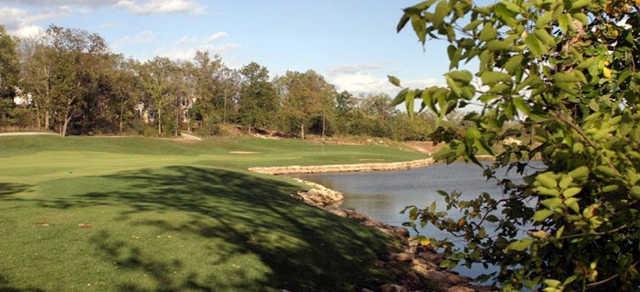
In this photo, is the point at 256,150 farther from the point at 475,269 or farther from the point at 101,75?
the point at 475,269

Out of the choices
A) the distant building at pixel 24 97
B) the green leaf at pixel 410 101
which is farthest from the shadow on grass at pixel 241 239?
the distant building at pixel 24 97

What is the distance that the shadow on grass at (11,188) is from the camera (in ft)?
49.9

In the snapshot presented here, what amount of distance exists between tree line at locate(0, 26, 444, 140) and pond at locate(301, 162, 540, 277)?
442 inches

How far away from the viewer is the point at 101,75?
2876 inches

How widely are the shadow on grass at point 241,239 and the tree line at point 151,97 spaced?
37263 mm

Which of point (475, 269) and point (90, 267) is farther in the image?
point (475, 269)

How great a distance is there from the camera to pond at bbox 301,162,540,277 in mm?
22906

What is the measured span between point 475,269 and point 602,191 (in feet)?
39.9

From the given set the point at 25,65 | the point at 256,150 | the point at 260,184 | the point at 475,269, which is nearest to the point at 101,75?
the point at 25,65

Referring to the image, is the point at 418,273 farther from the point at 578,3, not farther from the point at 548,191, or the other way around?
the point at 578,3

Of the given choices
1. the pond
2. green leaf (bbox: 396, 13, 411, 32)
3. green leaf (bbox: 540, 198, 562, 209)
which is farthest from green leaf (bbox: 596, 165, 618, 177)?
the pond

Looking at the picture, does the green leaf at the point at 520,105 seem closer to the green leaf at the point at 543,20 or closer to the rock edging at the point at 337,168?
the green leaf at the point at 543,20

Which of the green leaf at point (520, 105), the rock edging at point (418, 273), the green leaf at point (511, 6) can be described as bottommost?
the rock edging at point (418, 273)

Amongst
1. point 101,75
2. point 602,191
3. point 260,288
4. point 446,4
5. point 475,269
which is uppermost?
point 101,75
